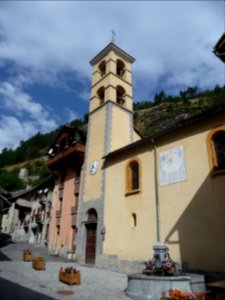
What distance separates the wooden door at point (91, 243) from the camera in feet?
60.7

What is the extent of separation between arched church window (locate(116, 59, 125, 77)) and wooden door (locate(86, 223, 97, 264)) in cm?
1462

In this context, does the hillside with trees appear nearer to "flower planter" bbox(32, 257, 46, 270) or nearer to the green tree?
the green tree

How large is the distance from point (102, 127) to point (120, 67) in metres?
7.95

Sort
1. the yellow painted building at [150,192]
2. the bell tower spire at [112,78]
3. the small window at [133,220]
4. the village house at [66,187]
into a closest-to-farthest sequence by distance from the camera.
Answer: the yellow painted building at [150,192]
the small window at [133,220]
the bell tower spire at [112,78]
the village house at [66,187]

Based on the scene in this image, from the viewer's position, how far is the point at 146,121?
83.1 metres

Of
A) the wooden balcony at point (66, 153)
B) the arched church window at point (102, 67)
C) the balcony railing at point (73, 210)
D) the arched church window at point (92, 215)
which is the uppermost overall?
the arched church window at point (102, 67)

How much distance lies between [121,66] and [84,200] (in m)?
13.8

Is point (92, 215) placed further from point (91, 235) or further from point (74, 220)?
point (74, 220)

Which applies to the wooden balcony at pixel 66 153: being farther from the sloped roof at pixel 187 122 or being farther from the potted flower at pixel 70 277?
the potted flower at pixel 70 277

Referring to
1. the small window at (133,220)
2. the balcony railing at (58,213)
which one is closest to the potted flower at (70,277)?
the small window at (133,220)

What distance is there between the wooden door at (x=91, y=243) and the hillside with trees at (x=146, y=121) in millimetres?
44858

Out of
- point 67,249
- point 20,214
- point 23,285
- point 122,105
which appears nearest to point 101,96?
point 122,105

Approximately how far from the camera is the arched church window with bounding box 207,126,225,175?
12757mm

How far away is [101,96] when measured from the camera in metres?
24.9
